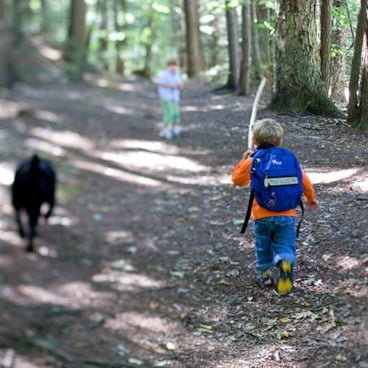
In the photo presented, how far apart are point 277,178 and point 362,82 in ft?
2.77

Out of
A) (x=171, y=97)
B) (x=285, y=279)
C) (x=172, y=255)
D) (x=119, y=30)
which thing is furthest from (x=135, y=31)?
(x=285, y=279)

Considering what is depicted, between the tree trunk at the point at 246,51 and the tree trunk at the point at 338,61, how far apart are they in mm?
1364

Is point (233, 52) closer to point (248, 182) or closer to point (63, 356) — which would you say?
point (248, 182)

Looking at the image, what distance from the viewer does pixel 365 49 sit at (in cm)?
357

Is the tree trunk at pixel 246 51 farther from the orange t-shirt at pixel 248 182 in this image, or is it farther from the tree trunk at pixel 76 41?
the tree trunk at pixel 76 41

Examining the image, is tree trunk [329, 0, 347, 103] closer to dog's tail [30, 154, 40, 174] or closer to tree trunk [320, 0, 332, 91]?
tree trunk [320, 0, 332, 91]

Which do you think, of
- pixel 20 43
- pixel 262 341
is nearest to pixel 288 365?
pixel 262 341

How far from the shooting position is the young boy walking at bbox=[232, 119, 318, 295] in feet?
11.9

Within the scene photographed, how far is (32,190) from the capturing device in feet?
23.9

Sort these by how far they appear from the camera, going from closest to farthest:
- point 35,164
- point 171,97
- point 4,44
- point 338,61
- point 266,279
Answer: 1. point 338,61
2. point 266,279
3. point 4,44
4. point 35,164
5. point 171,97

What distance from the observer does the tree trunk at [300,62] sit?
378 cm

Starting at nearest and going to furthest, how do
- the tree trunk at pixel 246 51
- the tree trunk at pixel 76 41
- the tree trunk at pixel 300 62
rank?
the tree trunk at pixel 300 62
the tree trunk at pixel 246 51
the tree trunk at pixel 76 41

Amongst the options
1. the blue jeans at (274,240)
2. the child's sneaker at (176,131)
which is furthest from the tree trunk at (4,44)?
the child's sneaker at (176,131)

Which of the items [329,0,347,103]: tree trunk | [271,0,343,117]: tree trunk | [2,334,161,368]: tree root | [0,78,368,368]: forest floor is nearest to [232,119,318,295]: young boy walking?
[0,78,368,368]: forest floor
